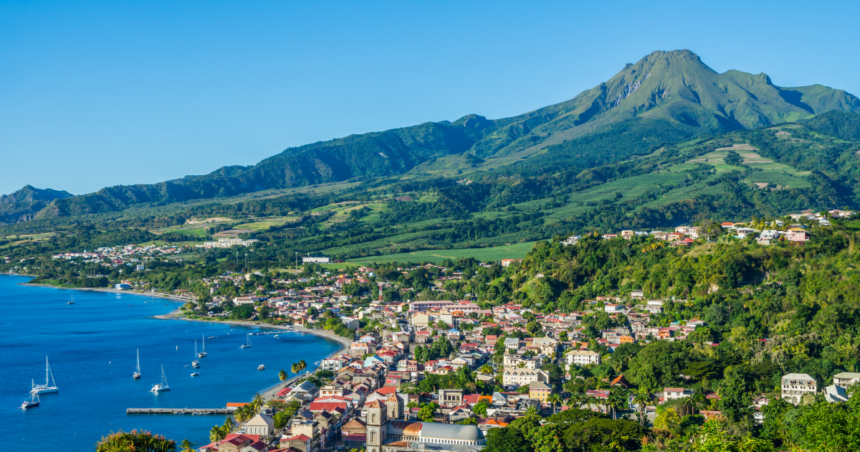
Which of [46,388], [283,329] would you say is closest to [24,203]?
[283,329]

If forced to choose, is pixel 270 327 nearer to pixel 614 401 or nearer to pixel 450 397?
pixel 450 397

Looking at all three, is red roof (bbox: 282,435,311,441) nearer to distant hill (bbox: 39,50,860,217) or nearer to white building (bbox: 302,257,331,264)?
white building (bbox: 302,257,331,264)

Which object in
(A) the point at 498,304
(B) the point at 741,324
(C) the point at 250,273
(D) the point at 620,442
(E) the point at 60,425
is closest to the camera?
(D) the point at 620,442

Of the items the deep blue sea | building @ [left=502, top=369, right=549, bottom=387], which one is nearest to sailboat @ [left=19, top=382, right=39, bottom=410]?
the deep blue sea

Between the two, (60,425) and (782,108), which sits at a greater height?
(782,108)

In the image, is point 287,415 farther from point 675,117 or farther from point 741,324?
point 675,117

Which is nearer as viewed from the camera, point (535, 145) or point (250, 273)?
point (250, 273)

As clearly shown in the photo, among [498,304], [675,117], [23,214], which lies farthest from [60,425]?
[675,117]
